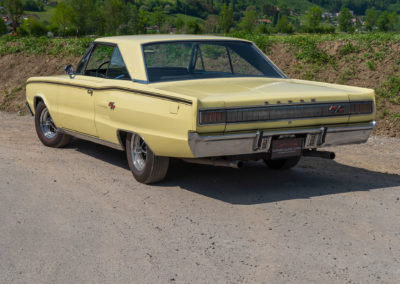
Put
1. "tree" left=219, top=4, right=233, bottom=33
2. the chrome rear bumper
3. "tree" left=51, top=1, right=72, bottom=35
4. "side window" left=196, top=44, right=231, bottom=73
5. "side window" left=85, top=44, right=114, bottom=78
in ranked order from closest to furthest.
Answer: the chrome rear bumper → "side window" left=196, top=44, right=231, bottom=73 → "side window" left=85, top=44, right=114, bottom=78 → "tree" left=51, top=1, right=72, bottom=35 → "tree" left=219, top=4, right=233, bottom=33

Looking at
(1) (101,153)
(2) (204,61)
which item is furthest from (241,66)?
(1) (101,153)

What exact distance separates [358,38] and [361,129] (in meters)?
8.18

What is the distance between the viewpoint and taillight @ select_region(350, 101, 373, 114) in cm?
582

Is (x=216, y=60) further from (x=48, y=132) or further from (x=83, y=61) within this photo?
(x=48, y=132)

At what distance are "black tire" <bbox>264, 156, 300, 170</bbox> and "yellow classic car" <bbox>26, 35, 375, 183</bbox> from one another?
12mm

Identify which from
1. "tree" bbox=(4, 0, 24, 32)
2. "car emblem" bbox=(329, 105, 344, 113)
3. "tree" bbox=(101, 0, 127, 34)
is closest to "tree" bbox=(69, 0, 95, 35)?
"tree" bbox=(101, 0, 127, 34)

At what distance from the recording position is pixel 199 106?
5043 mm

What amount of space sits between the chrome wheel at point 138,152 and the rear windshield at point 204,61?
693 millimetres

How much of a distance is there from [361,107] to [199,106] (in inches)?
73.1

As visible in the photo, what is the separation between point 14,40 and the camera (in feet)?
57.6

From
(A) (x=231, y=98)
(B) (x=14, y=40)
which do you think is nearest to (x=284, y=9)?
(B) (x=14, y=40)

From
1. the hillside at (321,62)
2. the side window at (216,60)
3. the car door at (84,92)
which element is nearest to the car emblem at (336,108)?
the side window at (216,60)

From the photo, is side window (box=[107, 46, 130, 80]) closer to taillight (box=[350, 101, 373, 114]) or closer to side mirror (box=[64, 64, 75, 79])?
side mirror (box=[64, 64, 75, 79])

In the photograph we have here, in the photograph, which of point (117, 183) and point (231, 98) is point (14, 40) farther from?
point (231, 98)
